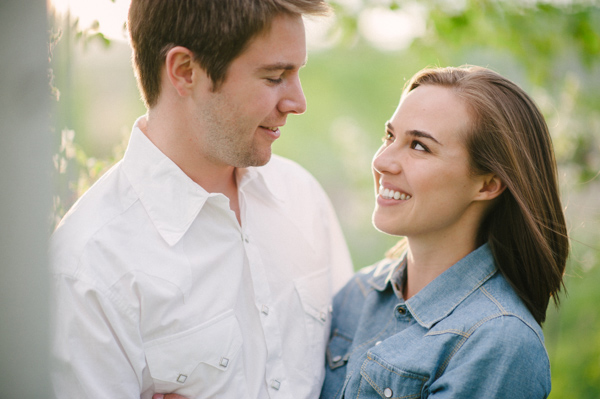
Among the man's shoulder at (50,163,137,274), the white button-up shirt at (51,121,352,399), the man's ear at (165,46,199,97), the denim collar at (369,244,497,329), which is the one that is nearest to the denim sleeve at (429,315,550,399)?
the denim collar at (369,244,497,329)

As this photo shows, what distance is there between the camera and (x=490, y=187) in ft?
6.34

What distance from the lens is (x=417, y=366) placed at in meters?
1.67

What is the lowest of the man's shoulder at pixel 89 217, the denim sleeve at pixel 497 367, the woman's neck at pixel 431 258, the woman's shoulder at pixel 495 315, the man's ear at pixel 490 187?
the denim sleeve at pixel 497 367

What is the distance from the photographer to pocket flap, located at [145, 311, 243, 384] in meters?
1.64

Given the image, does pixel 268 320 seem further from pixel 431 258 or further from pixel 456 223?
pixel 456 223

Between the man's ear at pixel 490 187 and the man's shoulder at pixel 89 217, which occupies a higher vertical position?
the man's shoulder at pixel 89 217

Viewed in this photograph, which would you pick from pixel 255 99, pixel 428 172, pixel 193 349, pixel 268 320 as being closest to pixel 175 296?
pixel 193 349

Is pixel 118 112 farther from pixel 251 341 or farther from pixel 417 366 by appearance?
pixel 417 366

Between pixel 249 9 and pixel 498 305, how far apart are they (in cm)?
134

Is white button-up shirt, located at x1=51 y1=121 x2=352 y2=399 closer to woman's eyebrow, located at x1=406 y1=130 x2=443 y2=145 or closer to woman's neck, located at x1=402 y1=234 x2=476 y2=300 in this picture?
woman's neck, located at x1=402 y1=234 x2=476 y2=300

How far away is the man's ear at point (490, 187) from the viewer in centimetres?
191

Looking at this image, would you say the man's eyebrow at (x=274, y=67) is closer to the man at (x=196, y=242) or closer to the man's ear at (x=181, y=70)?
the man at (x=196, y=242)

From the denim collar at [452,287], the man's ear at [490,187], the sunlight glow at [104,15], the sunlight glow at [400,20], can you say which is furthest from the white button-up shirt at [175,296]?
the sunlight glow at [400,20]

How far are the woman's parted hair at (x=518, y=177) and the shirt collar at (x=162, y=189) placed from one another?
99 cm
